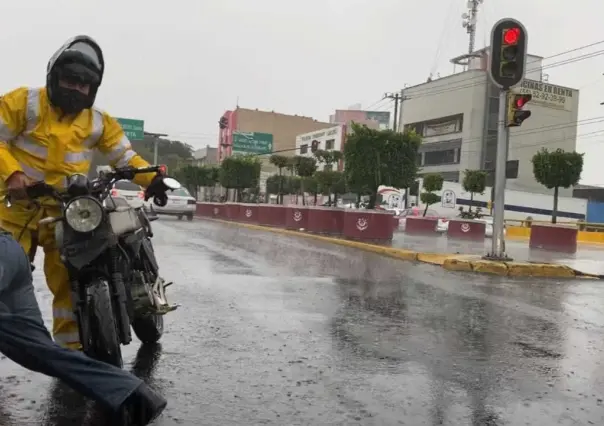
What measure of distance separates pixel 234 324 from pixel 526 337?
239cm

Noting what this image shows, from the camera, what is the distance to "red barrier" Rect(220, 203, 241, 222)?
27252 millimetres

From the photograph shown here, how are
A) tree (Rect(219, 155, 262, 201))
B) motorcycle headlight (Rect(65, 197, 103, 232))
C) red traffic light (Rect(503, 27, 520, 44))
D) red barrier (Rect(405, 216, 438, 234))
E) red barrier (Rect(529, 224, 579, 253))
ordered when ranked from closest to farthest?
motorcycle headlight (Rect(65, 197, 103, 232))
red traffic light (Rect(503, 27, 520, 44))
red barrier (Rect(529, 224, 579, 253))
red barrier (Rect(405, 216, 438, 234))
tree (Rect(219, 155, 262, 201))

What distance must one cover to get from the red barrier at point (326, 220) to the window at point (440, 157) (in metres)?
47.4

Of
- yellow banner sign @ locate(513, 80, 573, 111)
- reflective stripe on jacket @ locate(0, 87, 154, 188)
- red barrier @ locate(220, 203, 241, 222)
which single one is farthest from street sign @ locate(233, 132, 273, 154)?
reflective stripe on jacket @ locate(0, 87, 154, 188)

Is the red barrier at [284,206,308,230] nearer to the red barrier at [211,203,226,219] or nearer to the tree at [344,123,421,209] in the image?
the tree at [344,123,421,209]

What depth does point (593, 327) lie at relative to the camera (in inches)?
232

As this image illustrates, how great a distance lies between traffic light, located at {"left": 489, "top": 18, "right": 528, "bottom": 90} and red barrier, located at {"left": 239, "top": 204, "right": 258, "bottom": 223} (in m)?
15.2

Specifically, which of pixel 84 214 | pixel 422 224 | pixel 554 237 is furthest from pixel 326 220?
pixel 84 214

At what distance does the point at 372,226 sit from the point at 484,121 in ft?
149

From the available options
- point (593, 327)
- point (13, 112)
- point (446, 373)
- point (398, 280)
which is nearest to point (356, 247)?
point (398, 280)

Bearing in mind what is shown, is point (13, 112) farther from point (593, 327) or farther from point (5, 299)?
point (593, 327)

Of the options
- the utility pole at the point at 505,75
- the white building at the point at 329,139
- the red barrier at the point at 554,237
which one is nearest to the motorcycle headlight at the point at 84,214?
the utility pole at the point at 505,75

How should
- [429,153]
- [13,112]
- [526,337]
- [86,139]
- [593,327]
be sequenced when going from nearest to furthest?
[13,112] → [86,139] → [526,337] → [593,327] → [429,153]

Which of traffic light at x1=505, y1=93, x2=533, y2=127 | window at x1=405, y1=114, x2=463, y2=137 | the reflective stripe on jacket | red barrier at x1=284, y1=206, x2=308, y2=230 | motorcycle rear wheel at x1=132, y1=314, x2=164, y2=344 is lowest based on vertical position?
motorcycle rear wheel at x1=132, y1=314, x2=164, y2=344
